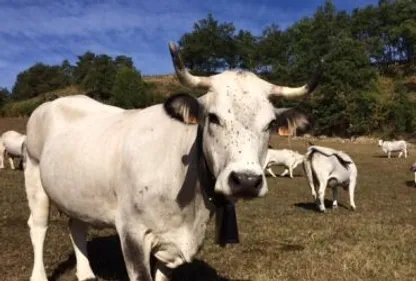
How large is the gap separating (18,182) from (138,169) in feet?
47.8

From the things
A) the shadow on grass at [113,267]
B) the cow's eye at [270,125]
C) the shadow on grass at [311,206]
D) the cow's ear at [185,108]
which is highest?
the cow's ear at [185,108]

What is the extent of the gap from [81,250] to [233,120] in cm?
411

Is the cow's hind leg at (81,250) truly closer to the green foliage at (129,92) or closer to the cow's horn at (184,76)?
the cow's horn at (184,76)

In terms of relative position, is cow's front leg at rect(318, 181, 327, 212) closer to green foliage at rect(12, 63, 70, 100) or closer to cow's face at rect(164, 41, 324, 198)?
cow's face at rect(164, 41, 324, 198)

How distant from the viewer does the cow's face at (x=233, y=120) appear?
13.5 feet

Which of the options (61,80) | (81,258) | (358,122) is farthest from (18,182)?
(61,80)

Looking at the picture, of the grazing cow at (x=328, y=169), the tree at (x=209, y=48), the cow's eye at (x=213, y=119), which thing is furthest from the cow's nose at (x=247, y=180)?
the tree at (x=209, y=48)

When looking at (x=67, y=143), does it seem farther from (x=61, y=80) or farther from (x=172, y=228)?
(x=61, y=80)

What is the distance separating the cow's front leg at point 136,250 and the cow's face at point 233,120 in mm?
1165

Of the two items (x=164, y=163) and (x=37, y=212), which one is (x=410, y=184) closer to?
(x=37, y=212)

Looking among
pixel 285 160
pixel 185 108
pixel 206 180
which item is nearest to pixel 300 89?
pixel 185 108

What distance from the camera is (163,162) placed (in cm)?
530

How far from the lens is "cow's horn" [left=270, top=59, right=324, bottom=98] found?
466cm

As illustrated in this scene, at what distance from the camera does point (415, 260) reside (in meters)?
8.32
